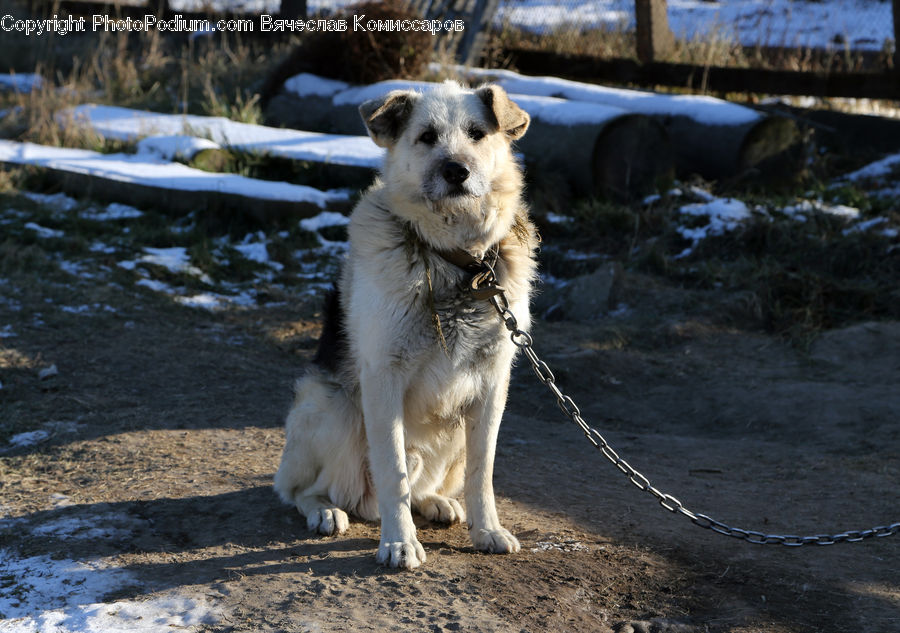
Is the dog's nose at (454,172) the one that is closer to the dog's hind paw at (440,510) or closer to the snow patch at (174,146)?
the dog's hind paw at (440,510)

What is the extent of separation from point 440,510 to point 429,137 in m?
1.61

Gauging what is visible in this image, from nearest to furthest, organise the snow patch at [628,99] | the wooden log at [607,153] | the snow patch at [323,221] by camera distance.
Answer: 1. the snow patch at [323,221]
2. the wooden log at [607,153]
3. the snow patch at [628,99]

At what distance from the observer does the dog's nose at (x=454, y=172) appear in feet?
11.2

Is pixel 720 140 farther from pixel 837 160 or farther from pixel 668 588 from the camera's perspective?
pixel 668 588

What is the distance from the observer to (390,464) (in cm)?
348

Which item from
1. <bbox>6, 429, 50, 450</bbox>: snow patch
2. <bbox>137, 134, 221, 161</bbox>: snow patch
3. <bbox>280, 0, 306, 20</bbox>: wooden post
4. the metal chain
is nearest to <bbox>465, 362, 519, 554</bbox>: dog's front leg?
the metal chain

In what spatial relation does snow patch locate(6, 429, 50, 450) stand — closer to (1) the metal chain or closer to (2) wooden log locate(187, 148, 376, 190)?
(1) the metal chain

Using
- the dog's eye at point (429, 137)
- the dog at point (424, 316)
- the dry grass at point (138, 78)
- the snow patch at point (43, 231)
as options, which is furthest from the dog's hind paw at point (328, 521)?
the dry grass at point (138, 78)

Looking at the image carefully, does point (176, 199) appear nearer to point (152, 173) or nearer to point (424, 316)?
point (152, 173)

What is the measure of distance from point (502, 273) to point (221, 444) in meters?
2.07

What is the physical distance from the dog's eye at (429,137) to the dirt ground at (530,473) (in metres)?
1.62

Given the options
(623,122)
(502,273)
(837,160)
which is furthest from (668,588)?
(837,160)

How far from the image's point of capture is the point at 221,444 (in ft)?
16.0

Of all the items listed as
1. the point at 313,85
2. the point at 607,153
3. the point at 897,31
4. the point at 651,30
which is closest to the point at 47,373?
the point at 607,153
